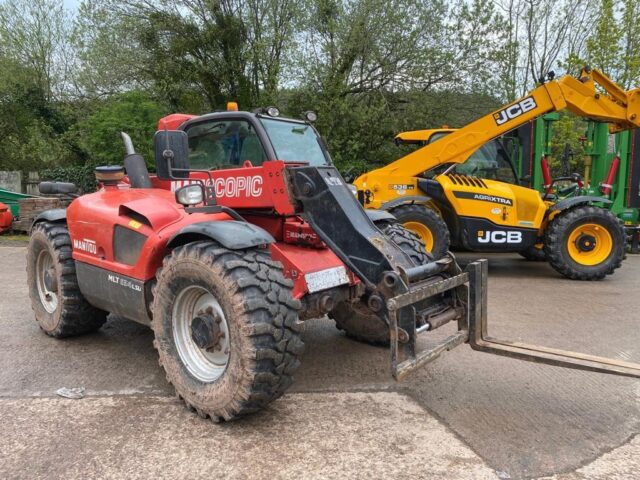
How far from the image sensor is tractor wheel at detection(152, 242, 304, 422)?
285 centimetres

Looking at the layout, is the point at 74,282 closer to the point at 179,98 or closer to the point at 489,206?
the point at 489,206

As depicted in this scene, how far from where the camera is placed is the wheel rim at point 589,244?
25.0 ft

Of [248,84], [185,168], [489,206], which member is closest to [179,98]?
[248,84]

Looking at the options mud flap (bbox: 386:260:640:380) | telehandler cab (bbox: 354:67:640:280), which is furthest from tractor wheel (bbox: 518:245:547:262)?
mud flap (bbox: 386:260:640:380)

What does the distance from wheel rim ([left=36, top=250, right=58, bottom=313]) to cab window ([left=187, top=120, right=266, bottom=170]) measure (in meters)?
1.75

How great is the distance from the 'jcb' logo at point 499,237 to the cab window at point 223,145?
4.72 meters

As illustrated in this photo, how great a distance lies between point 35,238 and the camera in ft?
15.8

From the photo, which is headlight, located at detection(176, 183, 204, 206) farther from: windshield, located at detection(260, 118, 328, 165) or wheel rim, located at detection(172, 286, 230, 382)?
windshield, located at detection(260, 118, 328, 165)

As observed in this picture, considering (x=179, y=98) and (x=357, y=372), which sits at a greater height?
(x=179, y=98)

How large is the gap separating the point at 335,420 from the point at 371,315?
1.33m

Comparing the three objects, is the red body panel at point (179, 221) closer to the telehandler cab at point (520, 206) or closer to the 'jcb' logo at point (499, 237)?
the telehandler cab at point (520, 206)

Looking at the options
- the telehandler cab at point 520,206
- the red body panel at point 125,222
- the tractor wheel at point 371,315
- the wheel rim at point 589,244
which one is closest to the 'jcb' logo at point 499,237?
the telehandler cab at point 520,206

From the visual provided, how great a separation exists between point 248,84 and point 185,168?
43.8 feet

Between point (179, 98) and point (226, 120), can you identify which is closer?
point (226, 120)
